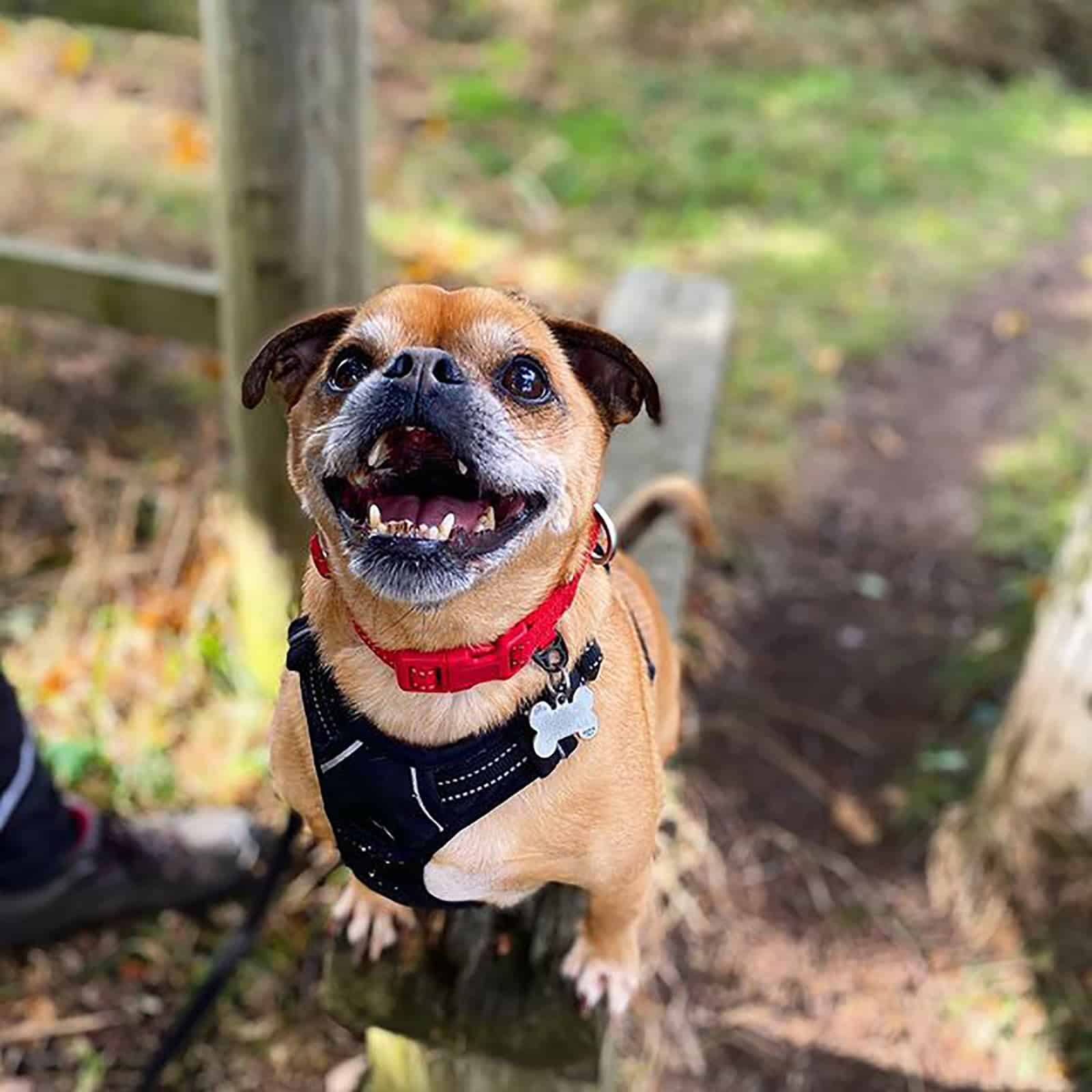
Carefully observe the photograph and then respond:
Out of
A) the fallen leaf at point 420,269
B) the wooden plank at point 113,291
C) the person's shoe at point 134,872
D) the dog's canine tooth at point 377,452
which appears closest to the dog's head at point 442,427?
the dog's canine tooth at point 377,452

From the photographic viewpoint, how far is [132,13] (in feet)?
9.43

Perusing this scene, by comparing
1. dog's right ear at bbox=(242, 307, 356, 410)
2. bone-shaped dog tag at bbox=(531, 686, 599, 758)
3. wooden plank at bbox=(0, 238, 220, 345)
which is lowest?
wooden plank at bbox=(0, 238, 220, 345)

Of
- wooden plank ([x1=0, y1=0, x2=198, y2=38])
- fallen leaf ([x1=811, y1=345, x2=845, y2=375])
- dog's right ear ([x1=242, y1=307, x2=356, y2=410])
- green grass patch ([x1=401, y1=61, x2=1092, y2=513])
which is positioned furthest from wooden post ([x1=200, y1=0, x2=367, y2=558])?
fallen leaf ([x1=811, y1=345, x2=845, y2=375])

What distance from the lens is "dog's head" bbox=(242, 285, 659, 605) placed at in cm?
132

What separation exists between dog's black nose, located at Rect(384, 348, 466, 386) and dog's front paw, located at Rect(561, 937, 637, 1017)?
3.21 feet

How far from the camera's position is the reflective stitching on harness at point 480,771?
1.44 m

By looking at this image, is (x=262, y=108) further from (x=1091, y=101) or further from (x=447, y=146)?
(x=1091, y=101)

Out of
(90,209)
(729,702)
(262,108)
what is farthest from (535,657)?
(90,209)

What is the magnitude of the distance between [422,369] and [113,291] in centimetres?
224

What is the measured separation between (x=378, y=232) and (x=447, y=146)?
1371 mm

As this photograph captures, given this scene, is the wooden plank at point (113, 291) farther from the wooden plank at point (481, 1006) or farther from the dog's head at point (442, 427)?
the wooden plank at point (481, 1006)

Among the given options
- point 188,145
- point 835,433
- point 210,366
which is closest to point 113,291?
point 210,366

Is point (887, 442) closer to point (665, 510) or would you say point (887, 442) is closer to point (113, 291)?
point (665, 510)

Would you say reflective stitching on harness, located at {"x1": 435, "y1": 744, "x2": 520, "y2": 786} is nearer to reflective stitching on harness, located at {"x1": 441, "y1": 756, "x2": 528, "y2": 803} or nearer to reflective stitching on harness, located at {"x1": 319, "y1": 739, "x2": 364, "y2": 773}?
reflective stitching on harness, located at {"x1": 441, "y1": 756, "x2": 528, "y2": 803}
